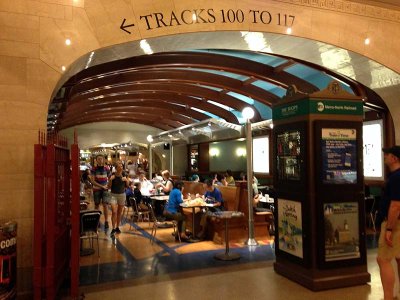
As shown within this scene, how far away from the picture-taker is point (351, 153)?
457 cm

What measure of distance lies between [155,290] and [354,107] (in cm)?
339

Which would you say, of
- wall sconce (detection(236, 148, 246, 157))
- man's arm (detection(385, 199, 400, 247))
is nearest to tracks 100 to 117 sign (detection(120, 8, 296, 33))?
man's arm (detection(385, 199, 400, 247))

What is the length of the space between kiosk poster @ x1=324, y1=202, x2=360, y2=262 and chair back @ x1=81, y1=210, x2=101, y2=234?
3.71 meters

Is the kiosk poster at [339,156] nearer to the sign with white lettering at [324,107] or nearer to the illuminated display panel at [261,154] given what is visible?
the sign with white lettering at [324,107]

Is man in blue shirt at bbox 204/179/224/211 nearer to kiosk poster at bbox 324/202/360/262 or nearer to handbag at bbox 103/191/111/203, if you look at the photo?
handbag at bbox 103/191/111/203

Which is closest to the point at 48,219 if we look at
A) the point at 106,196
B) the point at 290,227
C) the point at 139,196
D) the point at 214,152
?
the point at 290,227

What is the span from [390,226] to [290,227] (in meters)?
1.35

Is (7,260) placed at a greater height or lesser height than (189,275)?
greater

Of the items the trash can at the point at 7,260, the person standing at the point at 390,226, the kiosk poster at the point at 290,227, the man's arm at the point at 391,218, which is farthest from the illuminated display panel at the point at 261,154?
the trash can at the point at 7,260

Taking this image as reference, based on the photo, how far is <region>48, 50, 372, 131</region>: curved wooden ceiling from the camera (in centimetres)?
768

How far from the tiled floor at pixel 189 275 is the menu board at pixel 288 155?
4.52ft

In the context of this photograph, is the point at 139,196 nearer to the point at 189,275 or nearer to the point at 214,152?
the point at 189,275

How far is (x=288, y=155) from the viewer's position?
479 cm

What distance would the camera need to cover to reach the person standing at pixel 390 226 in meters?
3.56
